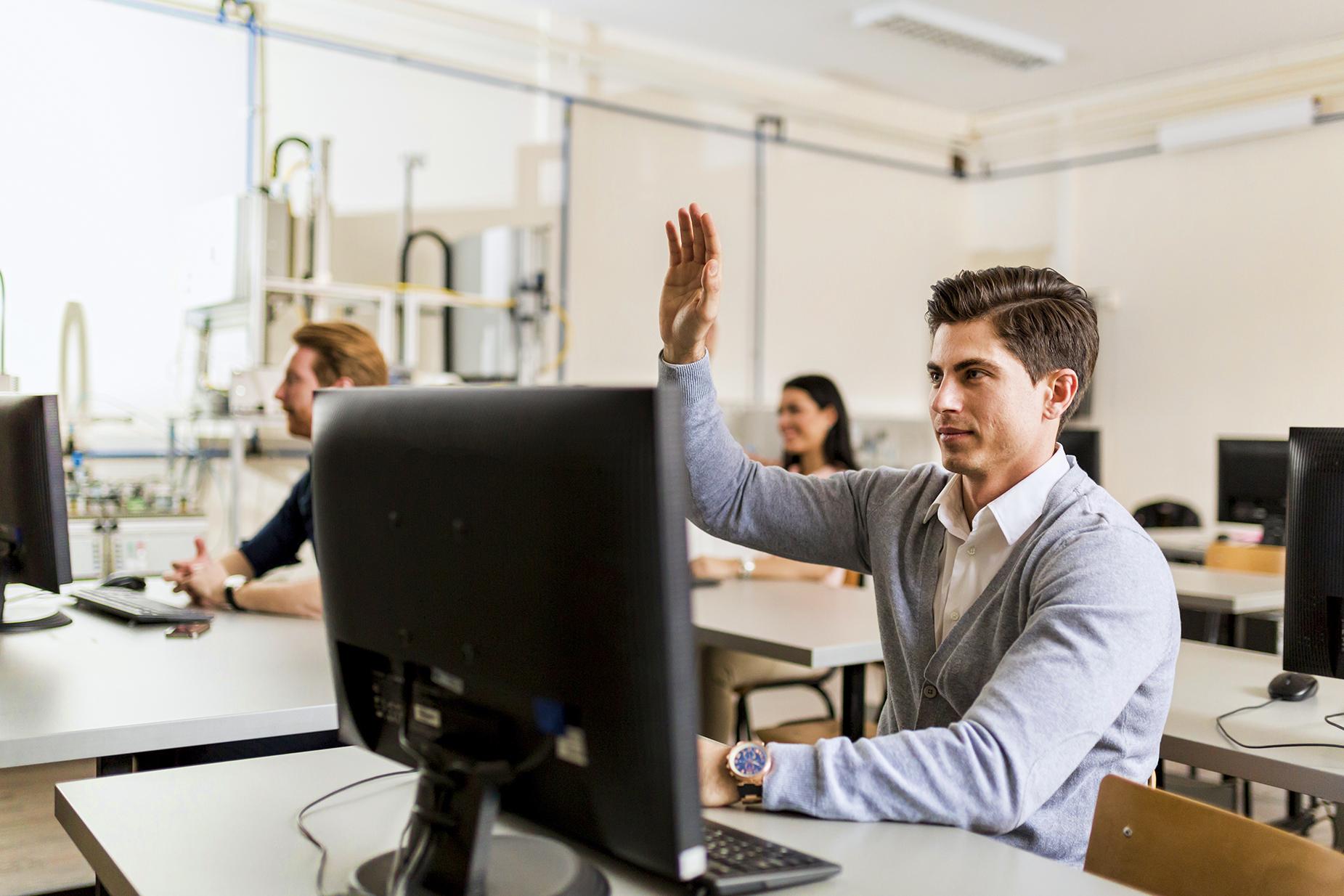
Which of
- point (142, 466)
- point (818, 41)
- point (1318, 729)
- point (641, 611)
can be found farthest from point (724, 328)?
point (641, 611)

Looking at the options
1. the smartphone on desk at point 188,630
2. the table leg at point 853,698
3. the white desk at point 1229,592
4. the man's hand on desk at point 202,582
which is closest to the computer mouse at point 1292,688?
the table leg at point 853,698

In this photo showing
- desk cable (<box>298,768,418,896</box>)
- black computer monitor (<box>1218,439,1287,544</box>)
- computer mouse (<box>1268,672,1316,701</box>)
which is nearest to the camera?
desk cable (<box>298,768,418,896</box>)

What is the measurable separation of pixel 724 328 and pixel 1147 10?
2493 millimetres

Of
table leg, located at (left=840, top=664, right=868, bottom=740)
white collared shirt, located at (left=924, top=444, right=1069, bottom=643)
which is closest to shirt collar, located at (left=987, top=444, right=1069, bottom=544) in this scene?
white collared shirt, located at (left=924, top=444, right=1069, bottom=643)

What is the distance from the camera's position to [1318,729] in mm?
1762

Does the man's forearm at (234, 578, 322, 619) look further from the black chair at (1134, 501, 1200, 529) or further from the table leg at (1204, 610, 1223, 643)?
the black chair at (1134, 501, 1200, 529)

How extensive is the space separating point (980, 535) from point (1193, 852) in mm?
435

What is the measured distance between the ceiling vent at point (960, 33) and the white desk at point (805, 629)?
10.2 ft

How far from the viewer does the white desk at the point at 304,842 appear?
3.36 ft

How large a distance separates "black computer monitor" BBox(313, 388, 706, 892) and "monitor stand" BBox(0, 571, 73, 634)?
1.37 metres

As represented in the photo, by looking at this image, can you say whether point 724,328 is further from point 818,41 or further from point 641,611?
point 641,611

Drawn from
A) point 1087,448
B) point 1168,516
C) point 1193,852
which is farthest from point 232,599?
point 1168,516

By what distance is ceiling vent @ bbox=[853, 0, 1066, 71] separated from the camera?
5141mm

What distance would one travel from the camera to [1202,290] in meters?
6.39
